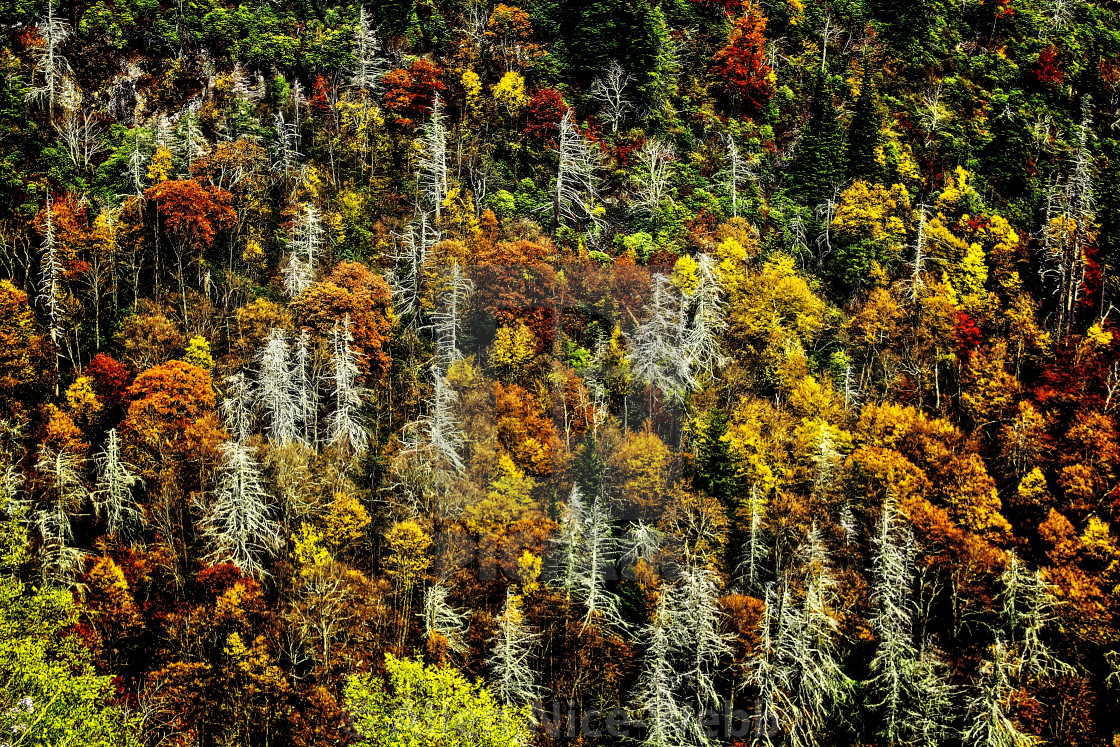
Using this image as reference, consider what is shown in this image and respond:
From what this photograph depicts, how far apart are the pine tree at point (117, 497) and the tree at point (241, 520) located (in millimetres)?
3943

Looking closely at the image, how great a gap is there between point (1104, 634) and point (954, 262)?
26040mm

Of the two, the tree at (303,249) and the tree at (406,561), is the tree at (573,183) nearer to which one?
the tree at (303,249)

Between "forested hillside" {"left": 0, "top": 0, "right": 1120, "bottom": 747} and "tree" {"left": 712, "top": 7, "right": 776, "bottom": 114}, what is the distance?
A: 0.27m

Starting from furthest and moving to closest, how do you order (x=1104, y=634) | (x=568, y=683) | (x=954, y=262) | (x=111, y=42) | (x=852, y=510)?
(x=111, y=42), (x=954, y=262), (x=852, y=510), (x=1104, y=634), (x=568, y=683)

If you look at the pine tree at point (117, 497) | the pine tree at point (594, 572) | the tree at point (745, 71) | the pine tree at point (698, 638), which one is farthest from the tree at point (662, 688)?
the tree at point (745, 71)

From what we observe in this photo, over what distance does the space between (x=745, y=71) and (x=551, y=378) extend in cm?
3299

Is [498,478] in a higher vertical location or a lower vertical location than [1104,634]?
higher

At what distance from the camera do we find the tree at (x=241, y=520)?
54.4 m

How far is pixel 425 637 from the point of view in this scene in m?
53.9

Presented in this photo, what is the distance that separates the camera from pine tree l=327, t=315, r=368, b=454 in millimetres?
60312

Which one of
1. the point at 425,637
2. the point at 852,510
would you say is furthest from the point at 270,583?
the point at 852,510

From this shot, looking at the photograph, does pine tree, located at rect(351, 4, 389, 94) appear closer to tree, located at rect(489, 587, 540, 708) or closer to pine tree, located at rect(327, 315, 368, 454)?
pine tree, located at rect(327, 315, 368, 454)

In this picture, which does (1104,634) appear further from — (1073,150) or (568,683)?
(1073,150)

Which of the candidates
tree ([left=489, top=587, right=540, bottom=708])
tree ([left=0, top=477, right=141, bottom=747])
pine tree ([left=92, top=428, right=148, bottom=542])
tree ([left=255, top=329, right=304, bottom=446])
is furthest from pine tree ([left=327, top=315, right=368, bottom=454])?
tree ([left=0, top=477, right=141, bottom=747])
